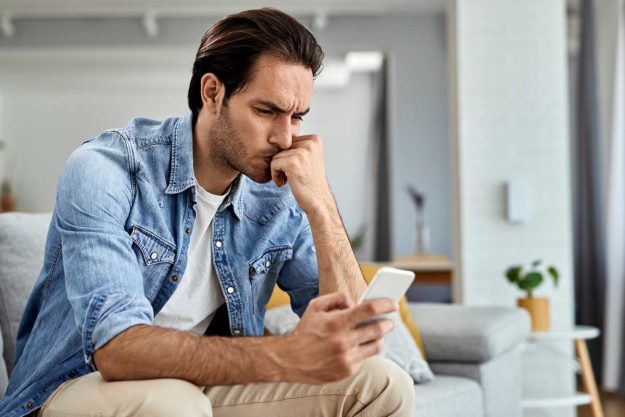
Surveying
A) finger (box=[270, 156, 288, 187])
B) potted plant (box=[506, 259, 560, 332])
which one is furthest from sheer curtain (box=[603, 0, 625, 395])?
finger (box=[270, 156, 288, 187])

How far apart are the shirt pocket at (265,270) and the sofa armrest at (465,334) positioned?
1088 millimetres

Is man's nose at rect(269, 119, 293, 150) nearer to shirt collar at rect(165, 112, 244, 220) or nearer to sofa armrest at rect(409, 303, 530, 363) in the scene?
shirt collar at rect(165, 112, 244, 220)

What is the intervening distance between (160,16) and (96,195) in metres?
4.81

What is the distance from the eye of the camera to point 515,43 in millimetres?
4301

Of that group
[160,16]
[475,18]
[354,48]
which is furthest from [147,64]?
[475,18]

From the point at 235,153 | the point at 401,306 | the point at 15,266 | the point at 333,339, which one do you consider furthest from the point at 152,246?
the point at 401,306

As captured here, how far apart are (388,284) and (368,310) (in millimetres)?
49

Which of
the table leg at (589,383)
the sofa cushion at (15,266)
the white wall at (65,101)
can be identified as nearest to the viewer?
the sofa cushion at (15,266)

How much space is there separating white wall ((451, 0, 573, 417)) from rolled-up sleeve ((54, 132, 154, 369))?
2926 millimetres

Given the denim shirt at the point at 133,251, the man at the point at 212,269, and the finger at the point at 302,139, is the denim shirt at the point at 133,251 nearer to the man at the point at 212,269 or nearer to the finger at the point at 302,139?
the man at the point at 212,269

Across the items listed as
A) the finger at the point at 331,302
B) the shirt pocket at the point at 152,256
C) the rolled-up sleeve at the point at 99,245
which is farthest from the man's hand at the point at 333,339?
the shirt pocket at the point at 152,256

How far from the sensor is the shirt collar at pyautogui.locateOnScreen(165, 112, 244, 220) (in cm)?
165

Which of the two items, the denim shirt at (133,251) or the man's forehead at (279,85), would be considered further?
the man's forehead at (279,85)

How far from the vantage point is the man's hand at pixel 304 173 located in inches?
67.4
